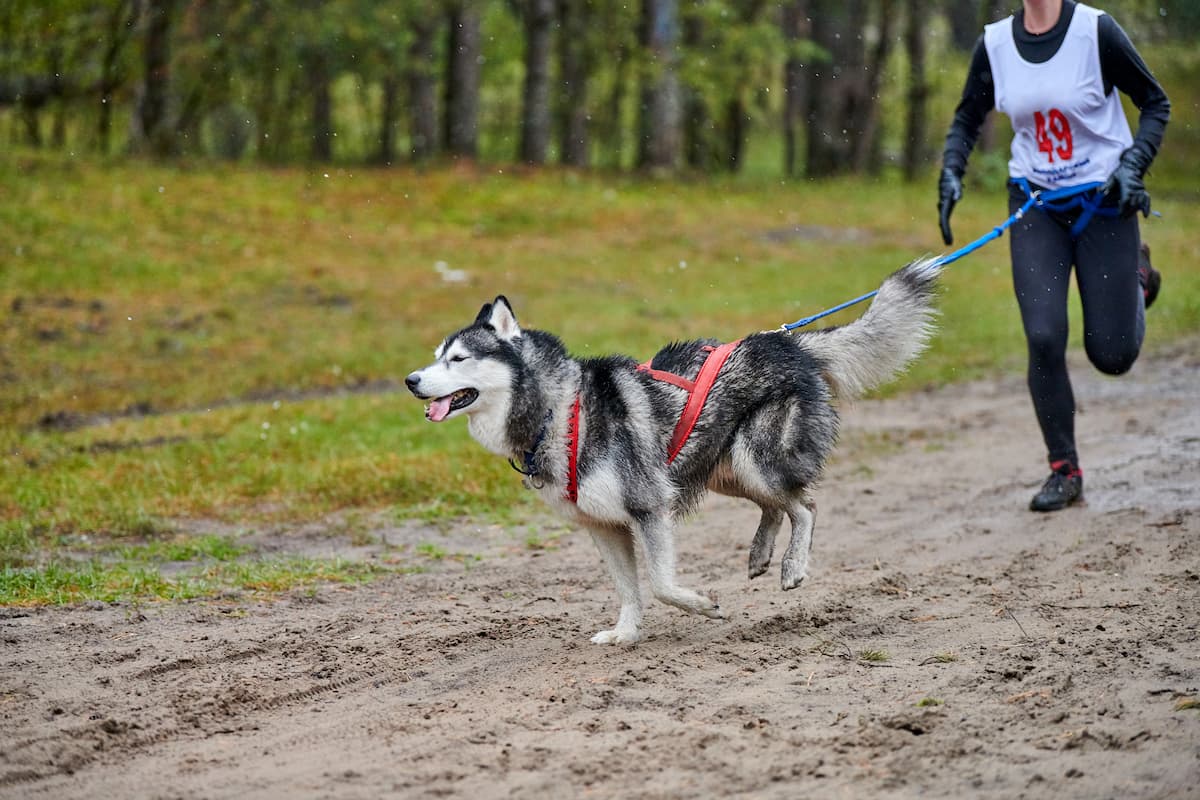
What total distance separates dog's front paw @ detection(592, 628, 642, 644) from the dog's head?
3.64ft

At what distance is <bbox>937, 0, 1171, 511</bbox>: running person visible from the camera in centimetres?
649

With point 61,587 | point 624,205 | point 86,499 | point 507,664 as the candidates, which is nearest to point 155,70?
point 624,205

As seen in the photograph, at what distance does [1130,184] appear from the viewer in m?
6.38

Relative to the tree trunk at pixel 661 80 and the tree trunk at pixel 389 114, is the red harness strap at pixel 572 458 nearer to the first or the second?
the tree trunk at pixel 661 80

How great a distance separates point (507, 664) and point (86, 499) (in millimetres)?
4322

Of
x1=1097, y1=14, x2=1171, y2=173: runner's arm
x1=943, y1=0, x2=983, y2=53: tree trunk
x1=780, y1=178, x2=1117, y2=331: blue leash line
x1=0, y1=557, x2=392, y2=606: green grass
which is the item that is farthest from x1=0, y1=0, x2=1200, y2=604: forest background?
x1=1097, y1=14, x2=1171, y2=173: runner's arm

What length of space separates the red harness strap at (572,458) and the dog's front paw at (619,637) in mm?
641

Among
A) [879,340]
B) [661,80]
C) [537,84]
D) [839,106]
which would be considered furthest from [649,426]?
[839,106]

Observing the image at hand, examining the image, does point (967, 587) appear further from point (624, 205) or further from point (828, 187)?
point (828, 187)

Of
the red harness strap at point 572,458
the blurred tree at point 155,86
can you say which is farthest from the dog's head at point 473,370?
the blurred tree at point 155,86

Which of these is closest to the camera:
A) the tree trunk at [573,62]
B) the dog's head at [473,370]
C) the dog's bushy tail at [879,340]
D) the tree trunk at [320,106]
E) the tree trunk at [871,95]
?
the dog's head at [473,370]

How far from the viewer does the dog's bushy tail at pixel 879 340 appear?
6.02 m

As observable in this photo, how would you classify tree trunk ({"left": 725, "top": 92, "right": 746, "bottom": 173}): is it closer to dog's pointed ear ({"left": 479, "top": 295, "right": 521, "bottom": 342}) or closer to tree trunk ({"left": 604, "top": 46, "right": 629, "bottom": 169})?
tree trunk ({"left": 604, "top": 46, "right": 629, "bottom": 169})

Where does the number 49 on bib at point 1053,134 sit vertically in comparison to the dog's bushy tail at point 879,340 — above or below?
above
